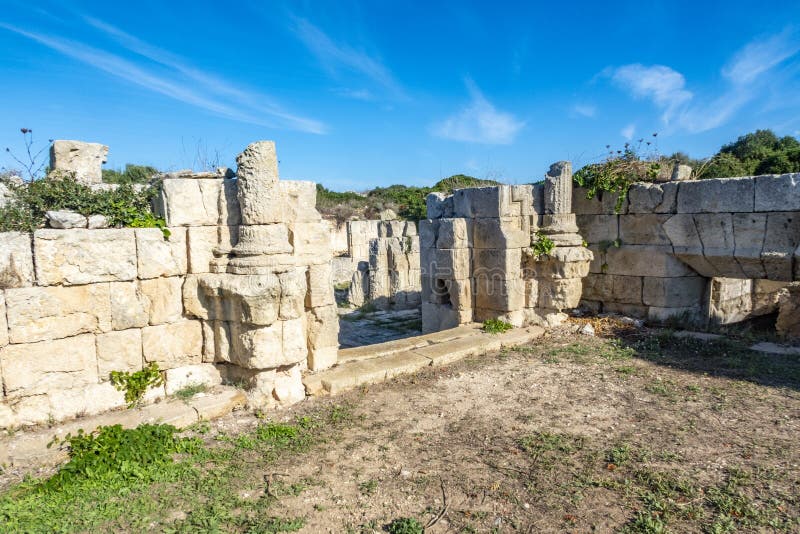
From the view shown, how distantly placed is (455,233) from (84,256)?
5.28m

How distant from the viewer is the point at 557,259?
309 inches

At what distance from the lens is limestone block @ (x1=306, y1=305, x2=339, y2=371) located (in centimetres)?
575

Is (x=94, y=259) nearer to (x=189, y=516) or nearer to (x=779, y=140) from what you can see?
(x=189, y=516)

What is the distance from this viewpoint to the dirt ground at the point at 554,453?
10.3 feet

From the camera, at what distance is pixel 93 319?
455 centimetres

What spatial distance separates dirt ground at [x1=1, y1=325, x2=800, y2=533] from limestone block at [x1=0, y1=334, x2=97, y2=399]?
129 cm

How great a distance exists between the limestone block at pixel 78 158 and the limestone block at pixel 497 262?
5.45 metres

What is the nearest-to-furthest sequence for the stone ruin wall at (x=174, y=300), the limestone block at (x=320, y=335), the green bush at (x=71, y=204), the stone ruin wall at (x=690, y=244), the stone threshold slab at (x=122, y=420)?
the stone threshold slab at (x=122, y=420) < the stone ruin wall at (x=174, y=300) < the green bush at (x=71, y=204) < the limestone block at (x=320, y=335) < the stone ruin wall at (x=690, y=244)

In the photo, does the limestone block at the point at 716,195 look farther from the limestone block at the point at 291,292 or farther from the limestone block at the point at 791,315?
the limestone block at the point at 291,292

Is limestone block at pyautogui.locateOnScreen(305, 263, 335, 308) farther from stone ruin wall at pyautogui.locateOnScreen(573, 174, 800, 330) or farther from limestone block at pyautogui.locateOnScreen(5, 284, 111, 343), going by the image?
stone ruin wall at pyautogui.locateOnScreen(573, 174, 800, 330)

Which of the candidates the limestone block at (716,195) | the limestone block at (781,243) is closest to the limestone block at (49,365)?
the limestone block at (716,195)

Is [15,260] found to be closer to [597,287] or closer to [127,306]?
[127,306]

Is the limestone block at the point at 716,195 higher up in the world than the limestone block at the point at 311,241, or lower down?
higher up

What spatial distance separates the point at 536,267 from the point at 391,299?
561 centimetres
